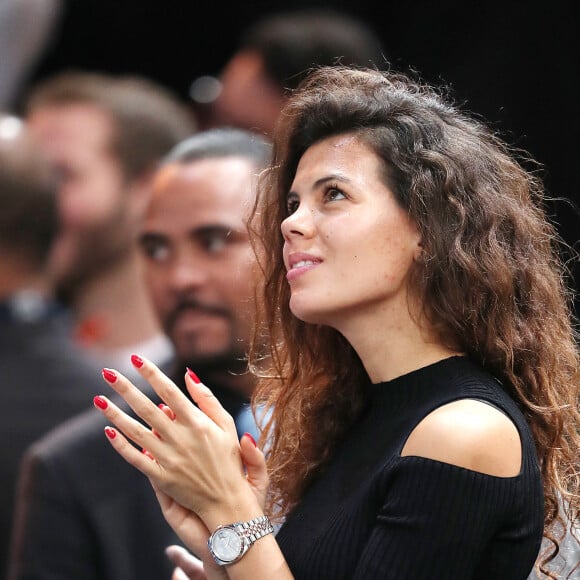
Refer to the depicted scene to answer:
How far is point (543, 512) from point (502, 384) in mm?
261

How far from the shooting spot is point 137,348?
451cm

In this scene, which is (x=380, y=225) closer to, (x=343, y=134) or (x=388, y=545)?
(x=343, y=134)

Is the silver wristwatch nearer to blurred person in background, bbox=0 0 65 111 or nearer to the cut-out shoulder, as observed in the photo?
the cut-out shoulder

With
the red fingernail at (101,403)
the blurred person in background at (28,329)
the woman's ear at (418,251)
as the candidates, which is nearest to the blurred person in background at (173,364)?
the blurred person in background at (28,329)

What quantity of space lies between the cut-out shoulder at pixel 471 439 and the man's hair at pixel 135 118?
2.91 meters

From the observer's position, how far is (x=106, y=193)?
15.9 feet

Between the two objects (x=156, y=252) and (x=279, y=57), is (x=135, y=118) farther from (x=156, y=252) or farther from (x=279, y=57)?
(x=156, y=252)

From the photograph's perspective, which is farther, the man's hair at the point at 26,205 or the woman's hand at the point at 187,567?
the man's hair at the point at 26,205

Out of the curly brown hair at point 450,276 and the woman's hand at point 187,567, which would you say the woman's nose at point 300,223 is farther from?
the woman's hand at point 187,567

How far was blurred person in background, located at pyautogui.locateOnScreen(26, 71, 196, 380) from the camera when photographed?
4.79m

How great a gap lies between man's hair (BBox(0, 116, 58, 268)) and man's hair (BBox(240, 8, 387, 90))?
1051mm

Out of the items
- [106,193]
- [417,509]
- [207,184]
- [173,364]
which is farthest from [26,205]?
[417,509]

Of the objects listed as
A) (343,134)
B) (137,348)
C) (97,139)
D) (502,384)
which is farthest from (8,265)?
(502,384)

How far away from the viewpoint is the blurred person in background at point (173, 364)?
316 cm
